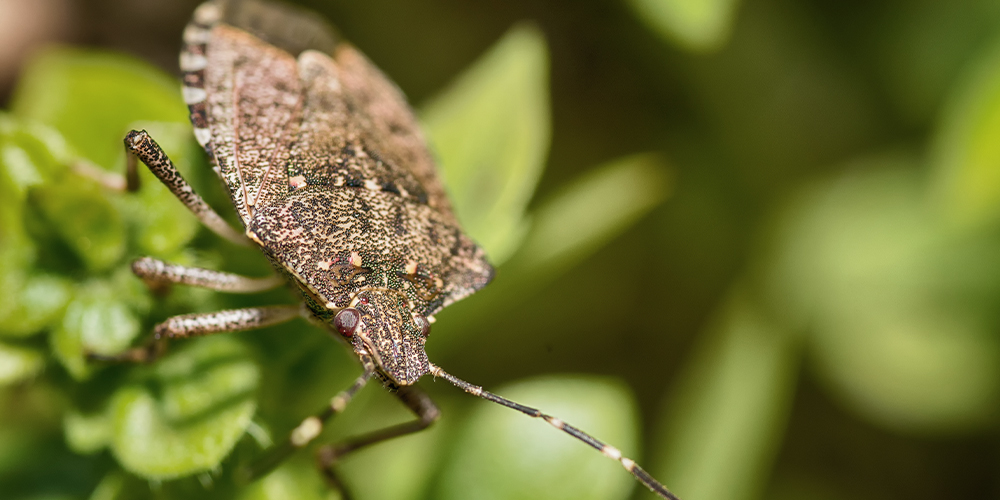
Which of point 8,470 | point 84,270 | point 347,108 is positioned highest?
point 347,108

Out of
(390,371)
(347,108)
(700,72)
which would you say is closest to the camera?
(390,371)

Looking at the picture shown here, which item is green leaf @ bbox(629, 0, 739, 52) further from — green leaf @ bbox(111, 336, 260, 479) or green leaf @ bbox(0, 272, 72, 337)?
green leaf @ bbox(0, 272, 72, 337)

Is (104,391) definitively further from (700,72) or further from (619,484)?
(700,72)

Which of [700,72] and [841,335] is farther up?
[700,72]

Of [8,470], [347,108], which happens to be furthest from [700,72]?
[8,470]

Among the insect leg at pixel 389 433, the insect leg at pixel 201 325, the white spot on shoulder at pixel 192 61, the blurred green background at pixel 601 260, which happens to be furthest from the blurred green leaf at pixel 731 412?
the white spot on shoulder at pixel 192 61

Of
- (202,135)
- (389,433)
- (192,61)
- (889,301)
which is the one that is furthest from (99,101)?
(889,301)
